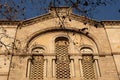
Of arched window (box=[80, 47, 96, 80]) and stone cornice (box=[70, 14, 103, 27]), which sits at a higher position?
stone cornice (box=[70, 14, 103, 27])

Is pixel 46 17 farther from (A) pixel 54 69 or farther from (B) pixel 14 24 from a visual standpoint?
(A) pixel 54 69

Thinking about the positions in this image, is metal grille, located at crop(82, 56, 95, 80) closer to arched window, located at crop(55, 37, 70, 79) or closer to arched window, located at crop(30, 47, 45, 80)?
arched window, located at crop(55, 37, 70, 79)

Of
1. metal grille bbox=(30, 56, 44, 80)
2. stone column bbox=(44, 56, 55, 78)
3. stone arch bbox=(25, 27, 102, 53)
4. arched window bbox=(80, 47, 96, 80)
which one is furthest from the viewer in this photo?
stone arch bbox=(25, 27, 102, 53)

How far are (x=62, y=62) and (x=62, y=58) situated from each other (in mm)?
293

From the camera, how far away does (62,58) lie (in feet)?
44.5

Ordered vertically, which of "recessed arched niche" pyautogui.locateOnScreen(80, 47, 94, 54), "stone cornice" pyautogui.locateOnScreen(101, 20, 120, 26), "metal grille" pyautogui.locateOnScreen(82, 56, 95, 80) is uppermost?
"stone cornice" pyautogui.locateOnScreen(101, 20, 120, 26)

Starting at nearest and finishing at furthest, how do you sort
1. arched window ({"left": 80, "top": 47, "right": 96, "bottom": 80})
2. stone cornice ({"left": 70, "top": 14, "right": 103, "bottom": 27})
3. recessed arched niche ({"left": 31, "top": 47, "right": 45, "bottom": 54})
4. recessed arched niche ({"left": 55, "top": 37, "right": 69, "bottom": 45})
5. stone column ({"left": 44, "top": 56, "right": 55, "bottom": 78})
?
stone column ({"left": 44, "top": 56, "right": 55, "bottom": 78}) → arched window ({"left": 80, "top": 47, "right": 96, "bottom": 80}) → recessed arched niche ({"left": 31, "top": 47, "right": 45, "bottom": 54}) → recessed arched niche ({"left": 55, "top": 37, "right": 69, "bottom": 45}) → stone cornice ({"left": 70, "top": 14, "right": 103, "bottom": 27})

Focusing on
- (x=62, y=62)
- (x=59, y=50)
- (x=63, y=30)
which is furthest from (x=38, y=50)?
(x=63, y=30)

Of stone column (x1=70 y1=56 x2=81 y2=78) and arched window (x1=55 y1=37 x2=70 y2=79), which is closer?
stone column (x1=70 y1=56 x2=81 y2=78)

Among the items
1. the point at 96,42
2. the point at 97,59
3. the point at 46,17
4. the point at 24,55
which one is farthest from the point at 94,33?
the point at 24,55

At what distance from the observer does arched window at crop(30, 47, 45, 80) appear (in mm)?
12578

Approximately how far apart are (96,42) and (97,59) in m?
1.26

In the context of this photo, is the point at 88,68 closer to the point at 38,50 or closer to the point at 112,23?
the point at 38,50

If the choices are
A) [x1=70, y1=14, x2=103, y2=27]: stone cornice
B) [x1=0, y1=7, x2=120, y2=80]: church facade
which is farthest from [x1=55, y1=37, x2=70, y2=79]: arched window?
[x1=70, y1=14, x2=103, y2=27]: stone cornice
